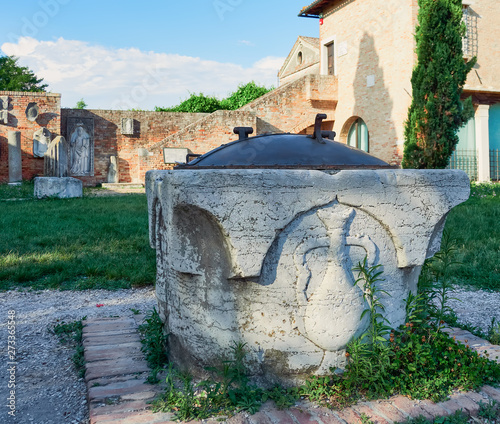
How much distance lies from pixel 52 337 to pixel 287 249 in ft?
6.53

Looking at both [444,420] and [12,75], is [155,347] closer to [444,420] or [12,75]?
[444,420]

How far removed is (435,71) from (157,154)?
847cm

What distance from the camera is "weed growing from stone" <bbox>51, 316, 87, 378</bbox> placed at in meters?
2.78

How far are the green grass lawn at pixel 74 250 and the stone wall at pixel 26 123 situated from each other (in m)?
9.08

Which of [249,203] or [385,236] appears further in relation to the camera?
[385,236]

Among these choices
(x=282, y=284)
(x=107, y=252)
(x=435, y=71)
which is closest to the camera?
(x=282, y=284)

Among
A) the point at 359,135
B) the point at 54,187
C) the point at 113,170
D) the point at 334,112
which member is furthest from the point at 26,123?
the point at 359,135

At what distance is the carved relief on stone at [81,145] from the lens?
1797 cm

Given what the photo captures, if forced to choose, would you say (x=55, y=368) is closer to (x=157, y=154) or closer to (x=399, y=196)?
(x=399, y=196)

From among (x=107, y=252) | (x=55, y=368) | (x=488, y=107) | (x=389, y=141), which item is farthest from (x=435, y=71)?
(x=55, y=368)

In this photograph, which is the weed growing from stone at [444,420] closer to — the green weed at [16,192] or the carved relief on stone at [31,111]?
the green weed at [16,192]

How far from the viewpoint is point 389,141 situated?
14.2 meters

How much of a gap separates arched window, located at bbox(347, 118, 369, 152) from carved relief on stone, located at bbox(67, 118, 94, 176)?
9682 mm

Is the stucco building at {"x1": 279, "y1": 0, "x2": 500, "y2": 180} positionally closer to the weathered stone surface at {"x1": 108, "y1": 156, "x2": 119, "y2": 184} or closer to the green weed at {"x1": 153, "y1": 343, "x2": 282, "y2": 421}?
the weathered stone surface at {"x1": 108, "y1": 156, "x2": 119, "y2": 184}
